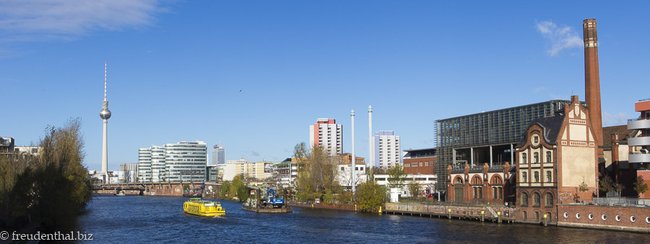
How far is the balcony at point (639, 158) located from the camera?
102 m

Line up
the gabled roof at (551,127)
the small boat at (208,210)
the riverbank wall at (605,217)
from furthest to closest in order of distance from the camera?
the small boat at (208,210) → the gabled roof at (551,127) → the riverbank wall at (605,217)

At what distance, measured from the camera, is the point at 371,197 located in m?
145

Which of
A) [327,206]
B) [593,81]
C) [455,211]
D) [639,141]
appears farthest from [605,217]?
[327,206]

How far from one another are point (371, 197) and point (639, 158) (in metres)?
57.3

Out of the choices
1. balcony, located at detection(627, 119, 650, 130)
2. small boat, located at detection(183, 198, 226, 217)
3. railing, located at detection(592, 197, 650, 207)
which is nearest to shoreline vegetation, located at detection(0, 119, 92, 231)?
small boat, located at detection(183, 198, 226, 217)

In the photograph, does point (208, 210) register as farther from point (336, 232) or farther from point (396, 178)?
point (396, 178)

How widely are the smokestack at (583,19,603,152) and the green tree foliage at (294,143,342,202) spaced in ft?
233

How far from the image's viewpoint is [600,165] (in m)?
120

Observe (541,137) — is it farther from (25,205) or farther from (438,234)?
(25,205)

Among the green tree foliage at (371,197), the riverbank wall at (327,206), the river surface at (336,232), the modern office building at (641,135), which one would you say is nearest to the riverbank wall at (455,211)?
the green tree foliage at (371,197)

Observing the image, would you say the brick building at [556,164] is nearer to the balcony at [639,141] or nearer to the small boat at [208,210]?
the balcony at [639,141]

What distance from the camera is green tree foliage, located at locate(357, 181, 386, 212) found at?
471ft

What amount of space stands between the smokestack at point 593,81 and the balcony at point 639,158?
1913cm

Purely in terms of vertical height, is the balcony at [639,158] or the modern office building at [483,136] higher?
the modern office building at [483,136]
